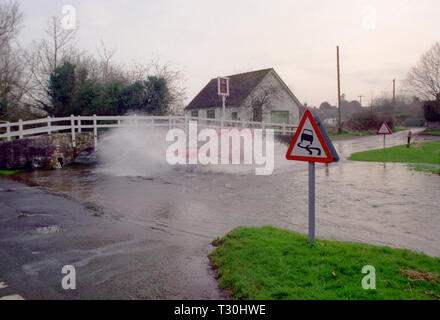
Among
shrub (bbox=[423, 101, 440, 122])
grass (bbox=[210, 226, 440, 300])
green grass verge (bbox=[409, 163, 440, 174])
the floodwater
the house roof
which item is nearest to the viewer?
grass (bbox=[210, 226, 440, 300])

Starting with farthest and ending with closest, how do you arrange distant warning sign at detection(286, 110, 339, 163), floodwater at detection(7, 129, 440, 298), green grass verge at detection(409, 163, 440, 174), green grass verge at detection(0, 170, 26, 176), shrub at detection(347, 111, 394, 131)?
1. shrub at detection(347, 111, 394, 131)
2. green grass verge at detection(0, 170, 26, 176)
3. green grass verge at detection(409, 163, 440, 174)
4. floodwater at detection(7, 129, 440, 298)
5. distant warning sign at detection(286, 110, 339, 163)

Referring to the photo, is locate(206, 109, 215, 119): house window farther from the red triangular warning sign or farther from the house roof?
the red triangular warning sign

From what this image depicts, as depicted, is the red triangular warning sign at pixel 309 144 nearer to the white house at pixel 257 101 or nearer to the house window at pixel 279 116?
the white house at pixel 257 101

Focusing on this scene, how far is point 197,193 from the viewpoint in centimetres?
1059

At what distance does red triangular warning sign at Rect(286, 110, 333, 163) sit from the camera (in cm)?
478

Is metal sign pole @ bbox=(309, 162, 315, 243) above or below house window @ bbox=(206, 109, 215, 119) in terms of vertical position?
below

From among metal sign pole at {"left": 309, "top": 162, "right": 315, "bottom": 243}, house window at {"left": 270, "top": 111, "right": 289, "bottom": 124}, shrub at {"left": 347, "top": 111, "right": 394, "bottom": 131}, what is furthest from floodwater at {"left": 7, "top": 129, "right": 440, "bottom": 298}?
shrub at {"left": 347, "top": 111, "right": 394, "bottom": 131}

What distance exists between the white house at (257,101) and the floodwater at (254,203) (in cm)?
1991

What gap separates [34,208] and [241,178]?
7169 millimetres

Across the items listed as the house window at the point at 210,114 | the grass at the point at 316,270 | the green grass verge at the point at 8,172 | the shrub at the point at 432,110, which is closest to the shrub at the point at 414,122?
the shrub at the point at 432,110

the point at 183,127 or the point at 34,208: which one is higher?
the point at 183,127

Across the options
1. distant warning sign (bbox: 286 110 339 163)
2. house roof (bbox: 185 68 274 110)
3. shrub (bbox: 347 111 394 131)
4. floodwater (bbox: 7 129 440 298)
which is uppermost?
house roof (bbox: 185 68 274 110)
